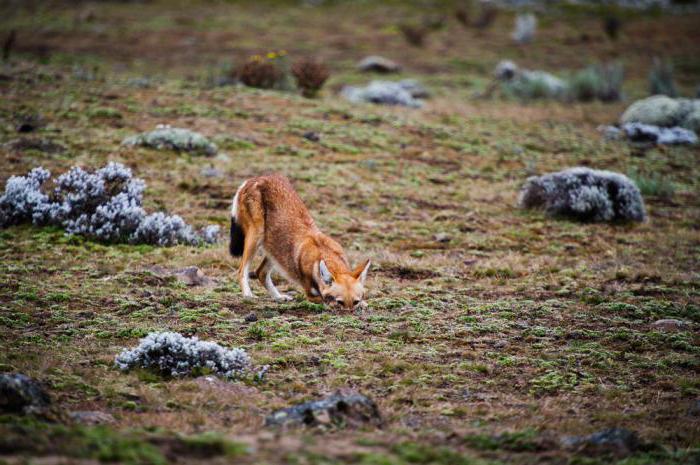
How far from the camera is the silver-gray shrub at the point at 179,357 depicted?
19.9ft

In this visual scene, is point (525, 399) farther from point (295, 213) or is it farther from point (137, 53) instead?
point (137, 53)

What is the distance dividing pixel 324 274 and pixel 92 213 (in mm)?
4832

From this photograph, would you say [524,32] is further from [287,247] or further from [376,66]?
[287,247]

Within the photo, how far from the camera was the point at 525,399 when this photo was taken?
596 centimetres

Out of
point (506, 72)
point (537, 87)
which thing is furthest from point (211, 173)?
point (506, 72)

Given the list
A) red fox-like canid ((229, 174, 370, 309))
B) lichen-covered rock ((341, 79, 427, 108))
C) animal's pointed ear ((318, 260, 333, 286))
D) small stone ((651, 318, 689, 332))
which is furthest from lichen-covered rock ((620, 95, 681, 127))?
animal's pointed ear ((318, 260, 333, 286))

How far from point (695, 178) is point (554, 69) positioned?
54.6 feet

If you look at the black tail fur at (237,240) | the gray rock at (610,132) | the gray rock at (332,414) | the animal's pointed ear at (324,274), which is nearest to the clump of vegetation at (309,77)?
the gray rock at (610,132)

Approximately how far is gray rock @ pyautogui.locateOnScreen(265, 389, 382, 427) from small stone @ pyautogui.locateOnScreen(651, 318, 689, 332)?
14.1 ft

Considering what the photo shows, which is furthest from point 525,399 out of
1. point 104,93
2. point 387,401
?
point 104,93

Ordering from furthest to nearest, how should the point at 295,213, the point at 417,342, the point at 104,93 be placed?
the point at 104,93 < the point at 295,213 < the point at 417,342

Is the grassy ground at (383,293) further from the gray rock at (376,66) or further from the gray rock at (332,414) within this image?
the gray rock at (376,66)

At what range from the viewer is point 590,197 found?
12.8m

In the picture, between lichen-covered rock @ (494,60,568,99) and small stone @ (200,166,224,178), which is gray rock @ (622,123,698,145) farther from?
small stone @ (200,166,224,178)
